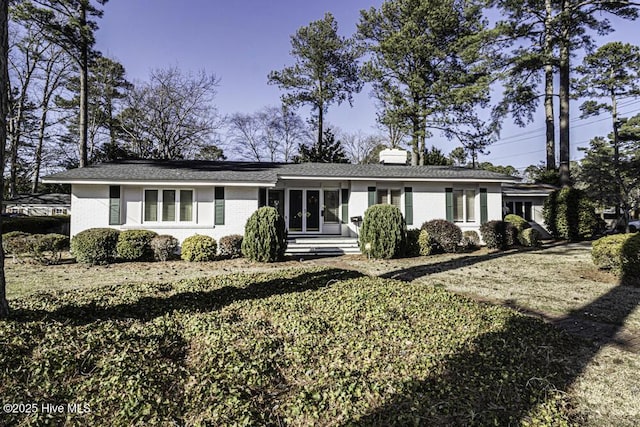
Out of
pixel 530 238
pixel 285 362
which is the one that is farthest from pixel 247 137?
pixel 285 362

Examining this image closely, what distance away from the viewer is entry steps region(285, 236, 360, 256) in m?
11.4

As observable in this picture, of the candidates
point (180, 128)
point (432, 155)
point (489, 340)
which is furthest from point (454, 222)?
point (180, 128)

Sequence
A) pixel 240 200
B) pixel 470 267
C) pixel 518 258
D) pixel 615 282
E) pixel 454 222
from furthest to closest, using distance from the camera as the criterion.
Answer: pixel 454 222, pixel 240 200, pixel 518 258, pixel 470 267, pixel 615 282

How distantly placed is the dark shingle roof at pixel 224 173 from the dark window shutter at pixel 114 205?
16.1 inches

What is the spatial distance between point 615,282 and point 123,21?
18.8 metres

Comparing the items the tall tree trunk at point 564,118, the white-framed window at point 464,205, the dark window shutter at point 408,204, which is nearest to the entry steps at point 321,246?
the dark window shutter at point 408,204

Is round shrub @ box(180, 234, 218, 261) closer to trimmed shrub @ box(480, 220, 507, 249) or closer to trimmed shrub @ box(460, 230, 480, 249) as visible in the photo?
trimmed shrub @ box(460, 230, 480, 249)

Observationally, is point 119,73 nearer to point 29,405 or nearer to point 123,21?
point 123,21

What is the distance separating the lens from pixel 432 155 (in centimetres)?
2414

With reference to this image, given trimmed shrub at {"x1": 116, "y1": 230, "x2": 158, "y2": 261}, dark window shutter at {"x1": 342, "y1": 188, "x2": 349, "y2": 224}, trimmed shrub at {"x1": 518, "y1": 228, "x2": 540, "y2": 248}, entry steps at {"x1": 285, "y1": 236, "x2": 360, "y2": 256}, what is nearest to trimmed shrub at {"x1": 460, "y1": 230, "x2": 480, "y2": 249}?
trimmed shrub at {"x1": 518, "y1": 228, "x2": 540, "y2": 248}

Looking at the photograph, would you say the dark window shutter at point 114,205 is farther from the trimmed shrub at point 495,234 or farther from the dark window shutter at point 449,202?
the trimmed shrub at point 495,234

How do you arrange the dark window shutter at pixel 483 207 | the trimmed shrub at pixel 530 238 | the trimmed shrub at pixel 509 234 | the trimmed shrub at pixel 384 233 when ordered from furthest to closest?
the dark window shutter at pixel 483 207 < the trimmed shrub at pixel 530 238 < the trimmed shrub at pixel 509 234 < the trimmed shrub at pixel 384 233

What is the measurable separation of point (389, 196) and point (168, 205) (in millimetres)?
8550

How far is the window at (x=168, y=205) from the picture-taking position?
11086mm
